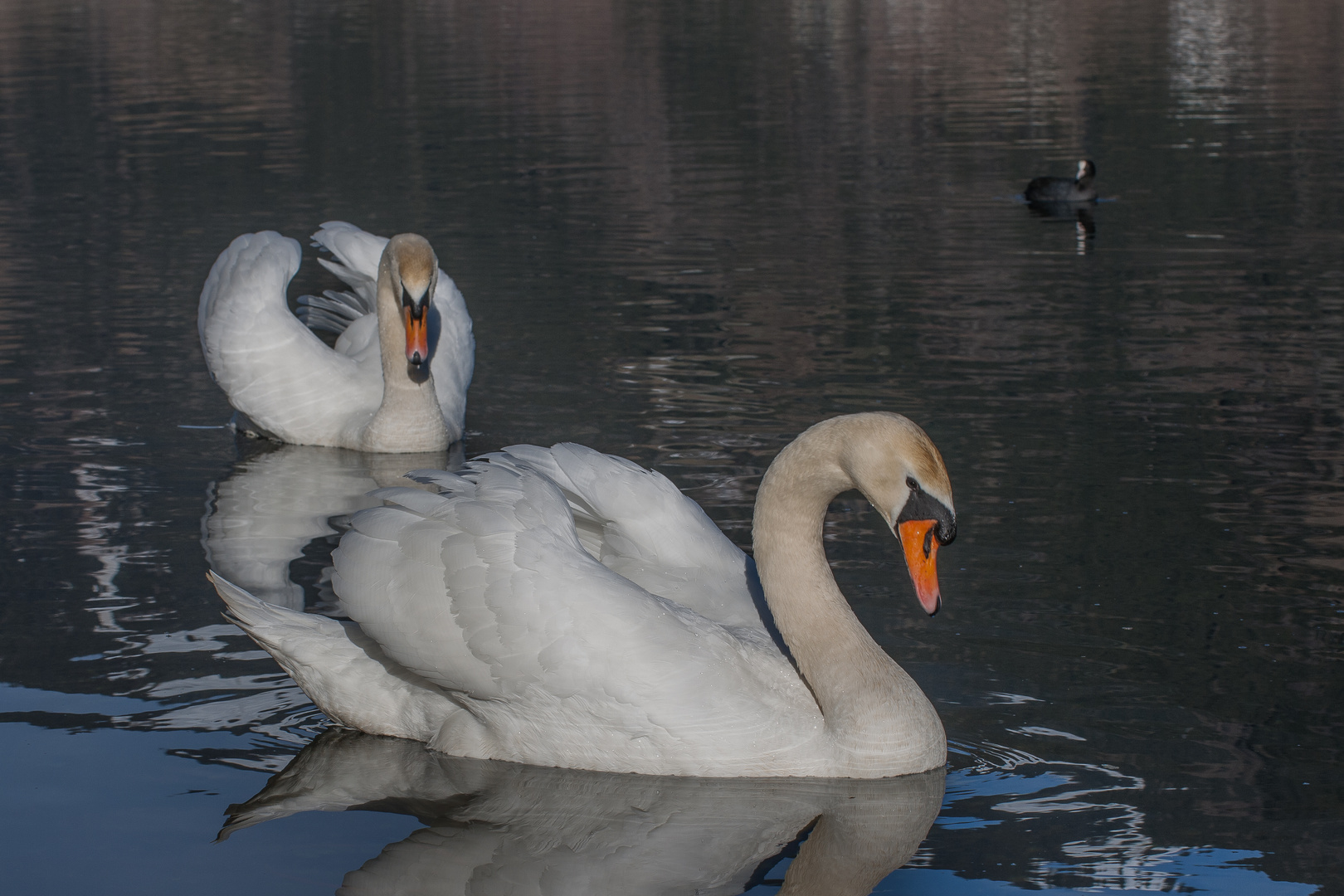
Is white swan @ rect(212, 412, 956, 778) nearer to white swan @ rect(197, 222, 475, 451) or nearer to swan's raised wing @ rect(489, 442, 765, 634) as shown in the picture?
swan's raised wing @ rect(489, 442, 765, 634)

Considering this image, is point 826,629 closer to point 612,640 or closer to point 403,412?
point 612,640

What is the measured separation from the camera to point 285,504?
8.36m

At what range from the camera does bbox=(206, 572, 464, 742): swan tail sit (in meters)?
5.45

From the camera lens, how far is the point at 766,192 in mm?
19469

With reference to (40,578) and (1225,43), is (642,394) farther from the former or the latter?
(1225,43)

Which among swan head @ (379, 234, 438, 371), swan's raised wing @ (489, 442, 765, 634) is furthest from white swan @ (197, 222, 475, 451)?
swan's raised wing @ (489, 442, 765, 634)

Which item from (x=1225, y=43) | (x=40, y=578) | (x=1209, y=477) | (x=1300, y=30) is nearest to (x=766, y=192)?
(x=1209, y=477)

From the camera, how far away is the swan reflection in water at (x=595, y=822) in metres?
4.60

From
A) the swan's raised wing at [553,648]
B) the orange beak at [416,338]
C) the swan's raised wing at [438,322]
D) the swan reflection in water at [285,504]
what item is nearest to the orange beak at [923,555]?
the swan's raised wing at [553,648]

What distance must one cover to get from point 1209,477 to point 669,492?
11.7 feet

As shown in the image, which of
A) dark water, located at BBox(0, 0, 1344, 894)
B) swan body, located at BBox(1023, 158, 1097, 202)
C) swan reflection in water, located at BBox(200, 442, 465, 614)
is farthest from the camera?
swan body, located at BBox(1023, 158, 1097, 202)

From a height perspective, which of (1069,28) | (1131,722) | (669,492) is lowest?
(1131,722)

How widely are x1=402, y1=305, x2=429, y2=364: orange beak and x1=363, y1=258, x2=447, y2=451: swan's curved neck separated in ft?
0.25

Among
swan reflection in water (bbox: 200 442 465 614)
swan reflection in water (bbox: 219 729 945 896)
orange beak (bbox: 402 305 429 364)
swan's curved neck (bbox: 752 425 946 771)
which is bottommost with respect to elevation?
swan reflection in water (bbox: 219 729 945 896)
